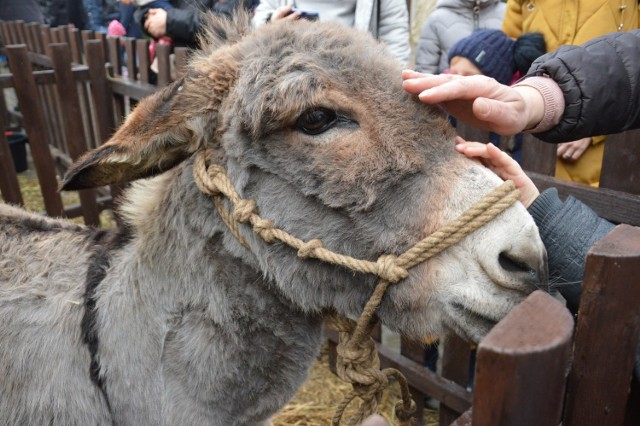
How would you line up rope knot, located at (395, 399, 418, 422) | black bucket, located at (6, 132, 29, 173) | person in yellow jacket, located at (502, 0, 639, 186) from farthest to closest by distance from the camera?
black bucket, located at (6, 132, 29, 173), person in yellow jacket, located at (502, 0, 639, 186), rope knot, located at (395, 399, 418, 422)

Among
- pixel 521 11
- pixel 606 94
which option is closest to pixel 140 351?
pixel 606 94

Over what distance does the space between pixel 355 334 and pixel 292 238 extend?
0.40 meters

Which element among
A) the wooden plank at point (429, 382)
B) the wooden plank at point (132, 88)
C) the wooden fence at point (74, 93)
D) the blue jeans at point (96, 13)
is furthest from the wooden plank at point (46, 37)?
the wooden plank at point (429, 382)

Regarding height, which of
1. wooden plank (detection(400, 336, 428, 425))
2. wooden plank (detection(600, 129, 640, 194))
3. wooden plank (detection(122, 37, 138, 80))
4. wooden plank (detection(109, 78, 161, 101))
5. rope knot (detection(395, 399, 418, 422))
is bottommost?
wooden plank (detection(400, 336, 428, 425))

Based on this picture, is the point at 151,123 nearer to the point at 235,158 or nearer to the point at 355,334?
the point at 235,158

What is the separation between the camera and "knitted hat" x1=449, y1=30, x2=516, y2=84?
11.9 ft

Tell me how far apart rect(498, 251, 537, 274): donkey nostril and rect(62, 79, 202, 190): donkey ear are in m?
1.14

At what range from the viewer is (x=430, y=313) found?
169cm

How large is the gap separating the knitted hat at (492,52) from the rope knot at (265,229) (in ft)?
8.19

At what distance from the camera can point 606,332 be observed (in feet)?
3.79

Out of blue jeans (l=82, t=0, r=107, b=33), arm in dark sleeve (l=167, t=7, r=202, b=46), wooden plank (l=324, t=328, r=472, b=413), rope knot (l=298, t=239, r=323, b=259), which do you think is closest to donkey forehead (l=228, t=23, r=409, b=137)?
rope knot (l=298, t=239, r=323, b=259)

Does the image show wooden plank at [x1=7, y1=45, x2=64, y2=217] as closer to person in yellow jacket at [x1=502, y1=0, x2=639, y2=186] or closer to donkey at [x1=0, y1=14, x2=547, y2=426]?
donkey at [x1=0, y1=14, x2=547, y2=426]

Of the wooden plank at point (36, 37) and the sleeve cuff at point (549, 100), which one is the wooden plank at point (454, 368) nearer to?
the sleeve cuff at point (549, 100)

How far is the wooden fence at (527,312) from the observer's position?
906 mm
